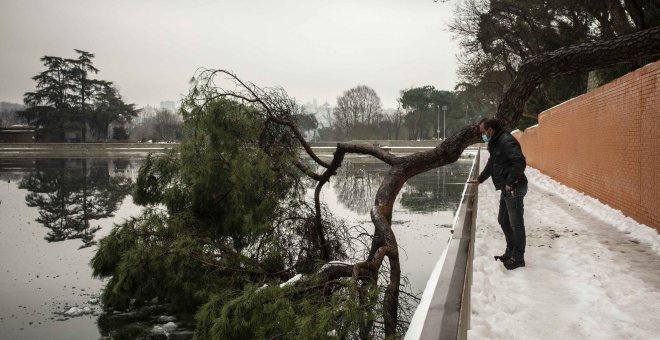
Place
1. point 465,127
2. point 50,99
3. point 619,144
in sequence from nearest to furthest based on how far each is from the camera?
point 465,127, point 619,144, point 50,99

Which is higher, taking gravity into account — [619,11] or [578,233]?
[619,11]

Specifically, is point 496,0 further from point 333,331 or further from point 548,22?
point 333,331

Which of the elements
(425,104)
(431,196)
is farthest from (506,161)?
(425,104)

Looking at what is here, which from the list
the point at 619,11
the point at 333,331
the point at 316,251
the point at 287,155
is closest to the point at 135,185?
the point at 287,155

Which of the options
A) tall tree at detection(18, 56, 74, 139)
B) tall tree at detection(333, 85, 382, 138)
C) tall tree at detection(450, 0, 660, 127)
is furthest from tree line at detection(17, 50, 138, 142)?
tall tree at detection(450, 0, 660, 127)

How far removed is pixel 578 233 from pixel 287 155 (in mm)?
4637

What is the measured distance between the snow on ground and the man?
25 centimetres

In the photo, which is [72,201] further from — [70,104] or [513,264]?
[70,104]

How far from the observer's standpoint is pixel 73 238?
440 inches

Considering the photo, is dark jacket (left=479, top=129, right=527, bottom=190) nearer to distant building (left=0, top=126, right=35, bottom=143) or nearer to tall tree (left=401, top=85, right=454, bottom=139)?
distant building (left=0, top=126, right=35, bottom=143)

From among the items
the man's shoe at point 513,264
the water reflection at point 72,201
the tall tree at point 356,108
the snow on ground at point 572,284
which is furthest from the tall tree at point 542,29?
the tall tree at point 356,108

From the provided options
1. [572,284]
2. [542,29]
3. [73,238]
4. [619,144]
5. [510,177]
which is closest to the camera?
[572,284]

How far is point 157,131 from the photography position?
8831 centimetres

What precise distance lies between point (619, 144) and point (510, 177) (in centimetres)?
497
